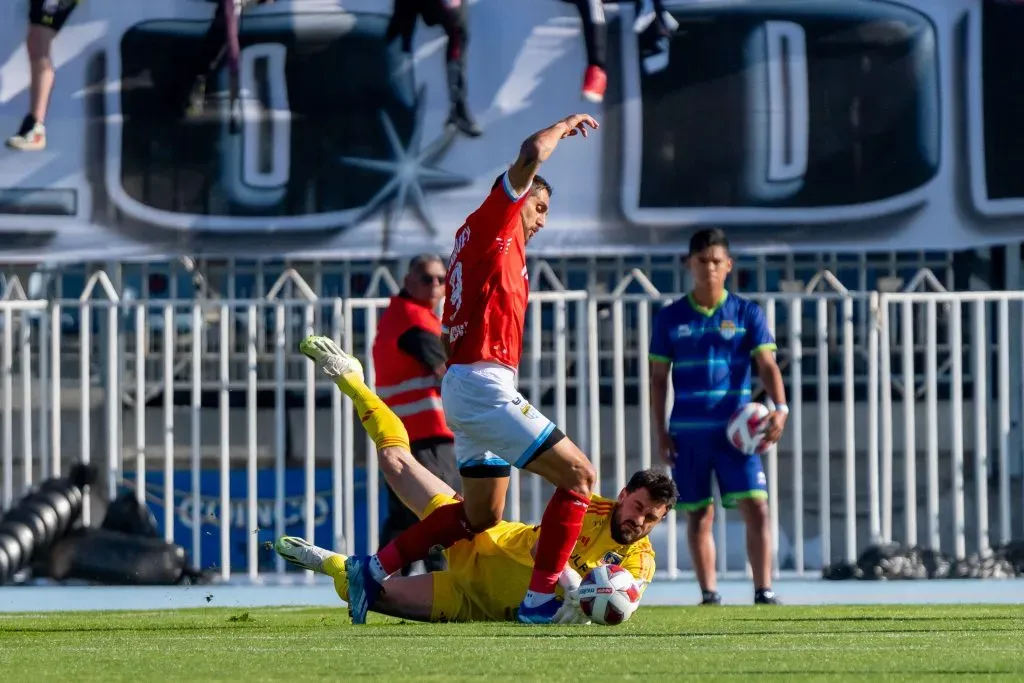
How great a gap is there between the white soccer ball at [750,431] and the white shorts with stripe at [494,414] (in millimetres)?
2538

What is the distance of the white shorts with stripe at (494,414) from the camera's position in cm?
661

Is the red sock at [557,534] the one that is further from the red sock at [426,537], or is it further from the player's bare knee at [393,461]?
the player's bare knee at [393,461]

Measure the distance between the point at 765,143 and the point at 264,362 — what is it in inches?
232

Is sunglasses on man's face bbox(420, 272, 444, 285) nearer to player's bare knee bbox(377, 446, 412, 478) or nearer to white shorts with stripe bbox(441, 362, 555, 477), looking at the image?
player's bare knee bbox(377, 446, 412, 478)

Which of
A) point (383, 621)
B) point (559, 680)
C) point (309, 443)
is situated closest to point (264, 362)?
point (309, 443)

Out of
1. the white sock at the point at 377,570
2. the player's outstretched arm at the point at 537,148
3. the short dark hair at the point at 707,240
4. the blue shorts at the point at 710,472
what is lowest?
the white sock at the point at 377,570

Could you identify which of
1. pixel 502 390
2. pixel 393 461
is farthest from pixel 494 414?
pixel 393 461

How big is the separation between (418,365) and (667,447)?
131 cm

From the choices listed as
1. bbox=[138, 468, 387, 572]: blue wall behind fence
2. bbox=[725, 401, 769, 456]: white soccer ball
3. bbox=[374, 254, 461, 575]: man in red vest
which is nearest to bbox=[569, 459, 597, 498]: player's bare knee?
bbox=[374, 254, 461, 575]: man in red vest

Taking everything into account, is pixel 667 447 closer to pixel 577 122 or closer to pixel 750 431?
pixel 750 431

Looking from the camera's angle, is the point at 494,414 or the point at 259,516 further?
the point at 259,516

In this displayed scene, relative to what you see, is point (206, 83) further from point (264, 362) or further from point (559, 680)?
point (559, 680)

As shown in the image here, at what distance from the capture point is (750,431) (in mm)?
9031

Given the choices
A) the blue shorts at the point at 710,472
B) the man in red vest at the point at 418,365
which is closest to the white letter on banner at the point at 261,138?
the man in red vest at the point at 418,365
